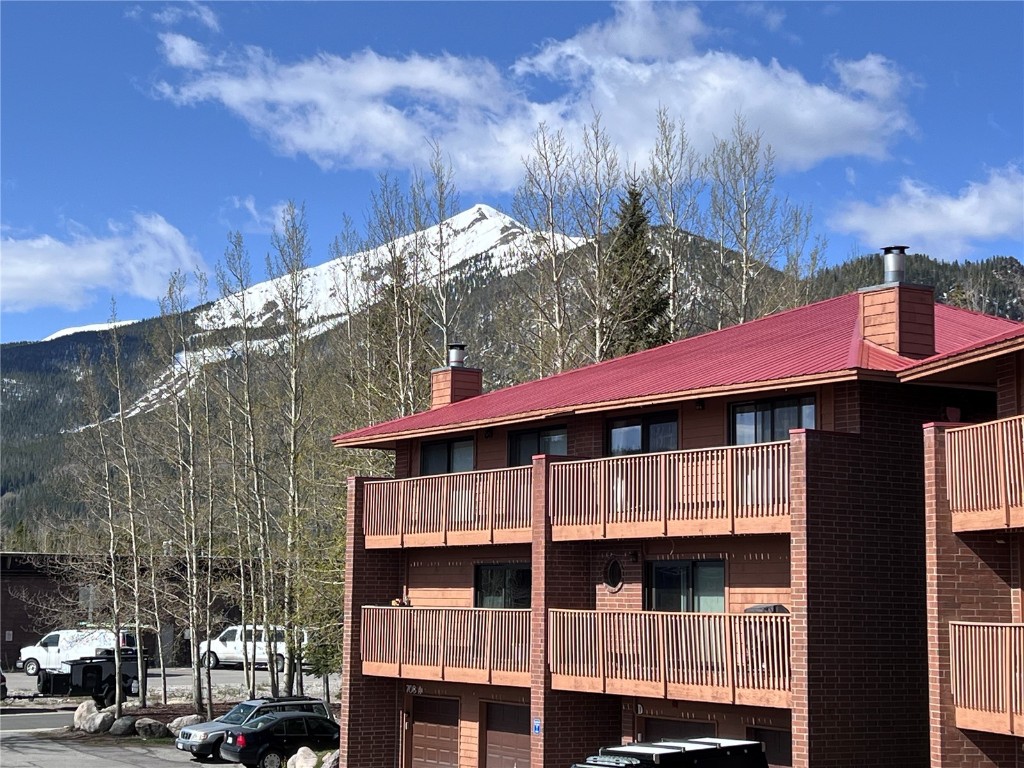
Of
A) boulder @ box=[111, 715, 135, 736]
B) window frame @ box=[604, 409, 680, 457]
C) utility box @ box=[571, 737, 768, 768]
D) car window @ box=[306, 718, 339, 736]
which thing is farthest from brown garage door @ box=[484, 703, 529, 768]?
boulder @ box=[111, 715, 135, 736]

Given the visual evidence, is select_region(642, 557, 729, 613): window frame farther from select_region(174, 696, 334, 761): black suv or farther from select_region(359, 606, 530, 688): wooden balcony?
select_region(174, 696, 334, 761): black suv

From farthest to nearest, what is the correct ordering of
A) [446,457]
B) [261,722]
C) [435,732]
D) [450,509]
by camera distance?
[261,722] → [446,457] → [435,732] → [450,509]

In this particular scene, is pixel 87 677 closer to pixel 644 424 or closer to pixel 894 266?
pixel 644 424

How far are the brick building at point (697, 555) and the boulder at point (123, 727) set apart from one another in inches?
653

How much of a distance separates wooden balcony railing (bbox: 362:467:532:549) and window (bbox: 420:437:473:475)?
1.36 meters

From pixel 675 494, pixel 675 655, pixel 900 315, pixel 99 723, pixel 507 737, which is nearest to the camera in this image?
pixel 675 655

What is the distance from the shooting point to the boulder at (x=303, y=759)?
34.5 meters

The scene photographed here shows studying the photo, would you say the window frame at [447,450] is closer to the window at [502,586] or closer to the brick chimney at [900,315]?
the window at [502,586]

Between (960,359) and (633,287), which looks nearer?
(960,359)

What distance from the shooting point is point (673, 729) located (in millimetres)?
26078

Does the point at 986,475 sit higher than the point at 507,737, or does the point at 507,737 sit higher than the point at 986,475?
the point at 986,475

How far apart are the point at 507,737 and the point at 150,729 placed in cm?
1935

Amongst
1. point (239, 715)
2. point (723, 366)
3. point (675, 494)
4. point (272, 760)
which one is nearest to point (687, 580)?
point (675, 494)

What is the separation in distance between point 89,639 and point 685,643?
45986 millimetres
